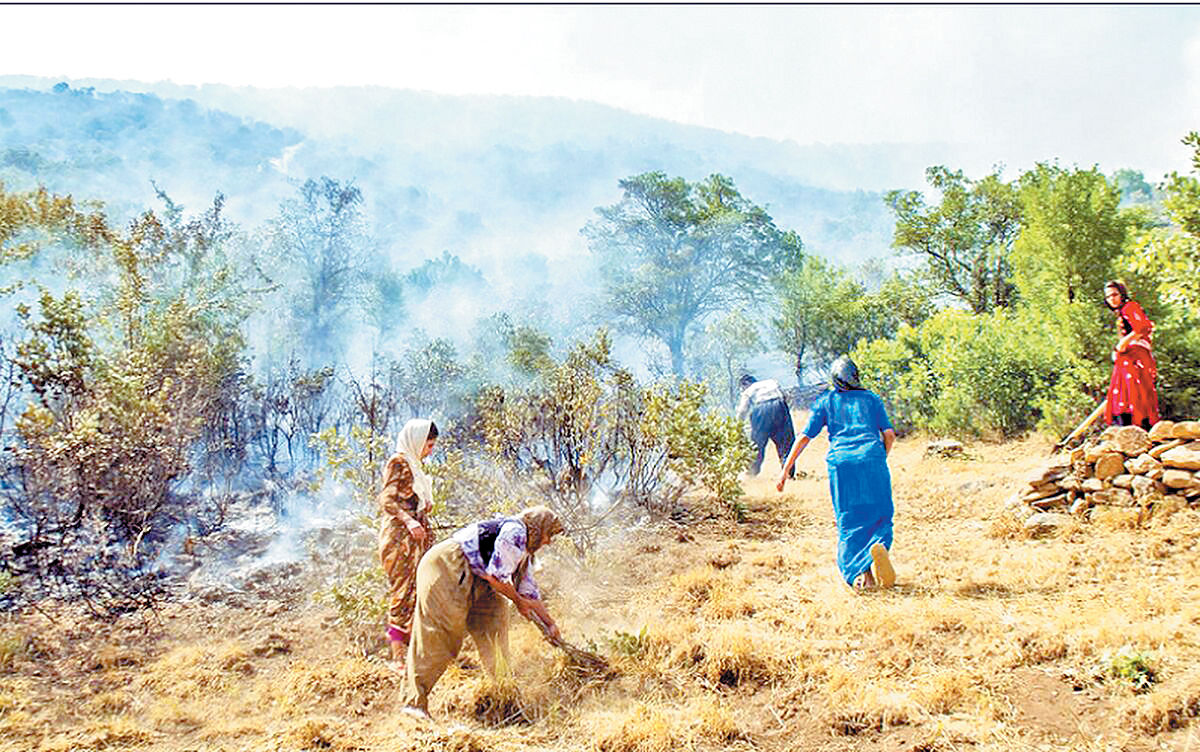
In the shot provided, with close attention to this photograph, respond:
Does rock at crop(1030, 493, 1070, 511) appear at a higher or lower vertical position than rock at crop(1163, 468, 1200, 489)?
lower

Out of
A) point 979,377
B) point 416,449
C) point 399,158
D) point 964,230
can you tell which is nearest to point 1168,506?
point 416,449

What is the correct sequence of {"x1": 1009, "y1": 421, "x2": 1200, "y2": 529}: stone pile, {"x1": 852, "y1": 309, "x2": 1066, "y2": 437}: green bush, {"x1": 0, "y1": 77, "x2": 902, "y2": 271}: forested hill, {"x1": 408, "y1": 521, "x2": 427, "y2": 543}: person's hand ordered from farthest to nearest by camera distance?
{"x1": 0, "y1": 77, "x2": 902, "y2": 271}: forested hill, {"x1": 852, "y1": 309, "x2": 1066, "y2": 437}: green bush, {"x1": 1009, "y1": 421, "x2": 1200, "y2": 529}: stone pile, {"x1": 408, "y1": 521, "x2": 427, "y2": 543}: person's hand

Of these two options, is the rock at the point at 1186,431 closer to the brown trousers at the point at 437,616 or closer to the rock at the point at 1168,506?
the rock at the point at 1168,506

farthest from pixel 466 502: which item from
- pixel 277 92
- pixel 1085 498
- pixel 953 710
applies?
pixel 277 92

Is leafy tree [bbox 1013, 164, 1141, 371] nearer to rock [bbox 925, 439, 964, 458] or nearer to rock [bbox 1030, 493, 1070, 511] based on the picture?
rock [bbox 925, 439, 964, 458]

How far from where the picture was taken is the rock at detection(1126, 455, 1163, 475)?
18.6ft

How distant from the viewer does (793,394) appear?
18.7m

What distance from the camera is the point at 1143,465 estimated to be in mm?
5719

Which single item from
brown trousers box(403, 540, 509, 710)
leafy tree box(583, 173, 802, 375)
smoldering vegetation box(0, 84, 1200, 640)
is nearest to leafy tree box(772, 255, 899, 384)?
smoldering vegetation box(0, 84, 1200, 640)

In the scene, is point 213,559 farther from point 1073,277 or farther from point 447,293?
point 447,293

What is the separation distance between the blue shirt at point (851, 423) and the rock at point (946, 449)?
5.29 metres

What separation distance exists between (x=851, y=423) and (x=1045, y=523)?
1.96 metres

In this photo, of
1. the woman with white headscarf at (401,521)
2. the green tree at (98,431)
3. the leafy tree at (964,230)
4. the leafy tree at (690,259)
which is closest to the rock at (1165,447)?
the woman with white headscarf at (401,521)

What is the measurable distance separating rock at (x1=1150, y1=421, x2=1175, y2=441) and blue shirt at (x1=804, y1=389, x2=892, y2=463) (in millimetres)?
2363
